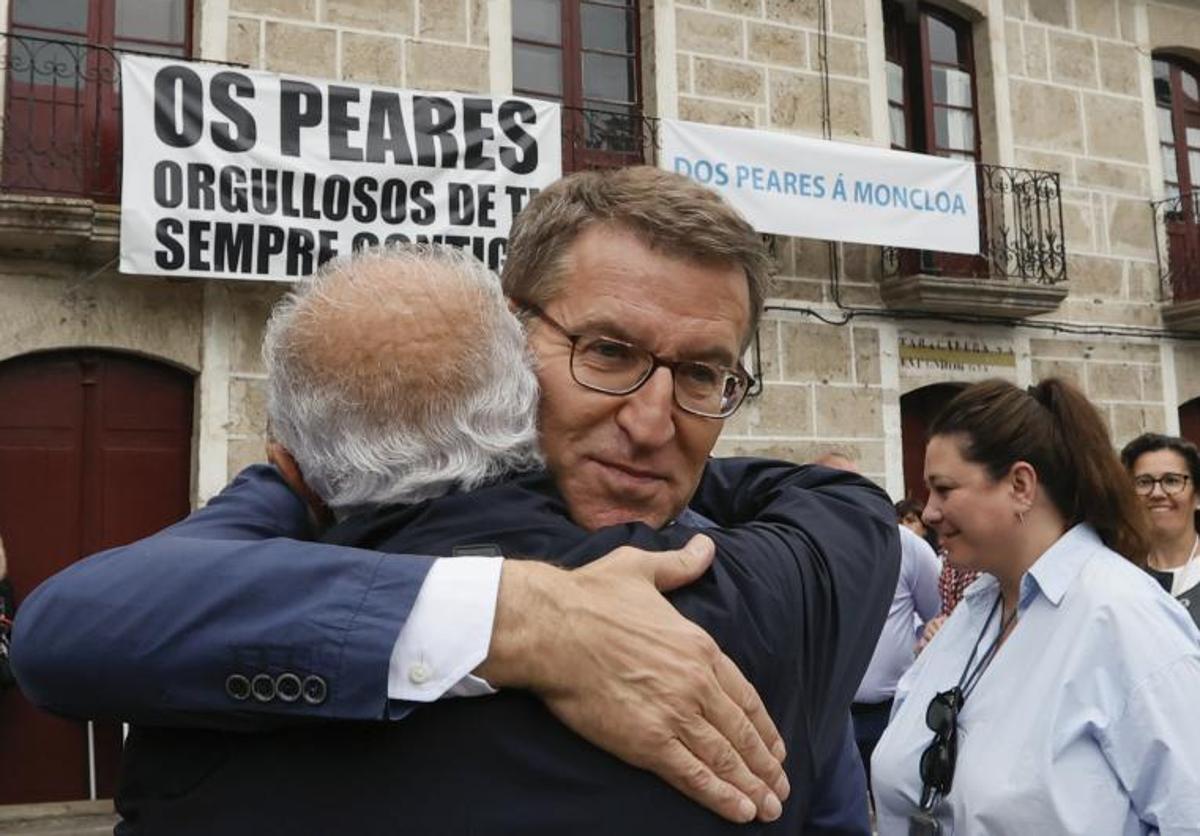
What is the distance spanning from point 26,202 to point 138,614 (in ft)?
23.4

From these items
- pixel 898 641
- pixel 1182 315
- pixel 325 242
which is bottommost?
pixel 898 641

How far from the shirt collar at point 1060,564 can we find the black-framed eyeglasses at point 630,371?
1318 mm

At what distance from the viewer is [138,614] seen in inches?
43.1

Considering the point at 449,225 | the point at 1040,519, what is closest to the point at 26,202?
the point at 449,225

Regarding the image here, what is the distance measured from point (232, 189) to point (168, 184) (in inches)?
15.4

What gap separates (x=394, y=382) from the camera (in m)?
1.18

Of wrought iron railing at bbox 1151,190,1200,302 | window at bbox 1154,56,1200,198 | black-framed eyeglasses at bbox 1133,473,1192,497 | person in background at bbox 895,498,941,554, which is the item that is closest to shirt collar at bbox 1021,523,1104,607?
black-framed eyeglasses at bbox 1133,473,1192,497

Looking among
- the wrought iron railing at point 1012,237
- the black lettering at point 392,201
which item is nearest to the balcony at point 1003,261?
the wrought iron railing at point 1012,237

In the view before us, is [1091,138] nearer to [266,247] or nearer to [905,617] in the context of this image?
[905,617]

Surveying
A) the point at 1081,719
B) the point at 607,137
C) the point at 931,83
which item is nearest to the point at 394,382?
the point at 1081,719

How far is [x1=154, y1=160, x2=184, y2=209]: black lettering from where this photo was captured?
7.61 meters

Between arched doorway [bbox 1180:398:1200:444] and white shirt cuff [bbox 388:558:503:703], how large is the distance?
12.4 m

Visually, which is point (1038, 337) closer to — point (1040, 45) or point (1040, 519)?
point (1040, 45)

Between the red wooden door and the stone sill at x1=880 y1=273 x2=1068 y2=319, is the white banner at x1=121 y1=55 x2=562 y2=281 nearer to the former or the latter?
the red wooden door
